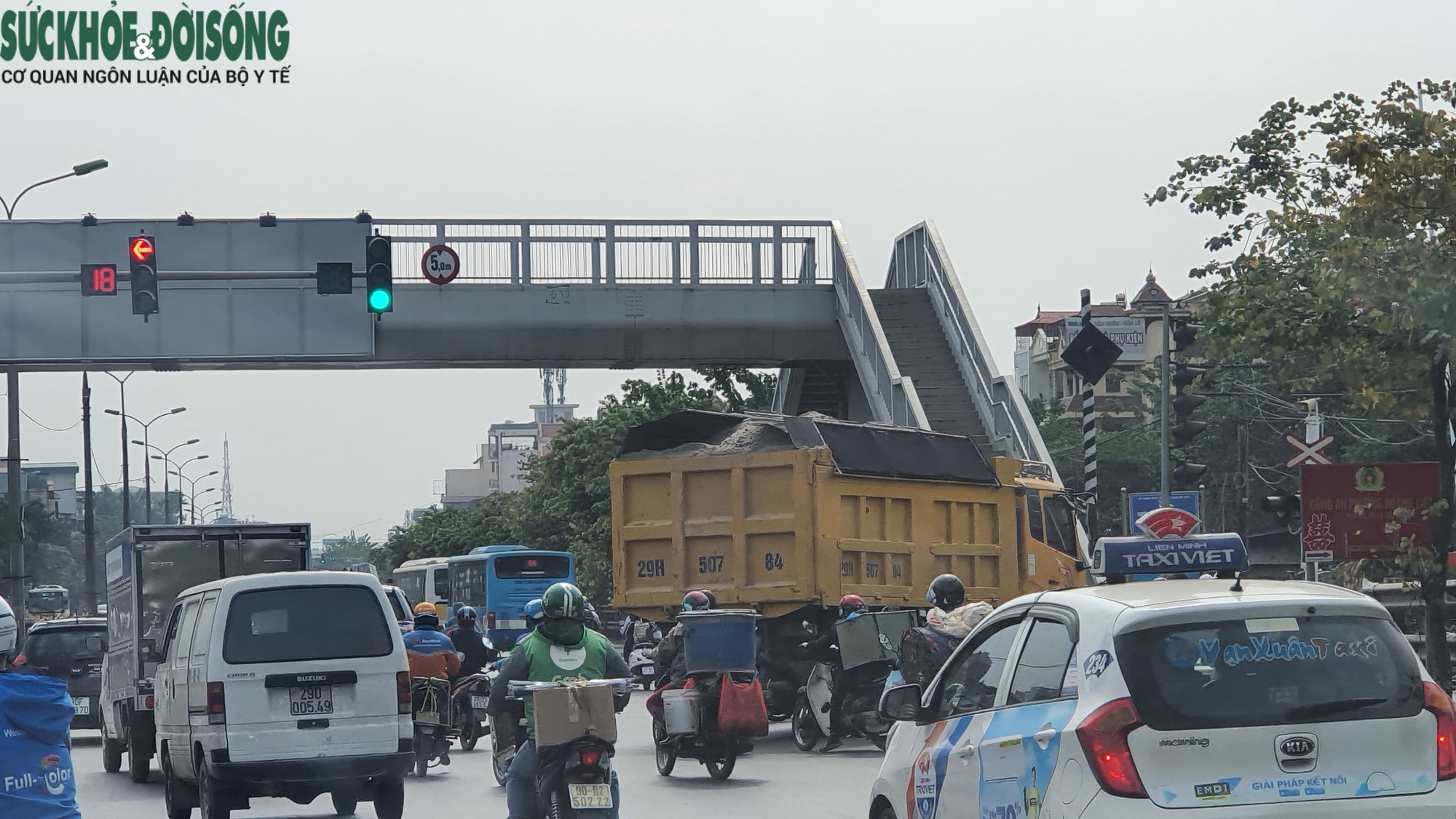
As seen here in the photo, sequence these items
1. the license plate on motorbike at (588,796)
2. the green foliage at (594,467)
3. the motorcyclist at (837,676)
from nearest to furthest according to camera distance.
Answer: the license plate on motorbike at (588,796)
the motorcyclist at (837,676)
the green foliage at (594,467)

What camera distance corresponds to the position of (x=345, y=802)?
43.4 ft

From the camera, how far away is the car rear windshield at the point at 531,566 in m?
43.0

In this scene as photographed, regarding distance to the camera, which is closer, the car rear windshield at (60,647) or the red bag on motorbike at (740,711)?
the red bag on motorbike at (740,711)

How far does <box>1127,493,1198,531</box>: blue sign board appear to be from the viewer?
1881cm

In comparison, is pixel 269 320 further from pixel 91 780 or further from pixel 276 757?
pixel 276 757

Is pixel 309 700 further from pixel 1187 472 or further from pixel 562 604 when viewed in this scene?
pixel 1187 472

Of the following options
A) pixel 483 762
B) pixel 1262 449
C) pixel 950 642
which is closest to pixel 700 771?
pixel 483 762

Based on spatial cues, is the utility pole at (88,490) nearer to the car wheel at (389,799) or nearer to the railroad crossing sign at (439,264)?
the railroad crossing sign at (439,264)

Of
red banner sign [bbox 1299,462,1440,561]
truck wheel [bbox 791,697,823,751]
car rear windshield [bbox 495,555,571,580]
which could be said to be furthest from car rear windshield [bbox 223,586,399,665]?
car rear windshield [bbox 495,555,571,580]

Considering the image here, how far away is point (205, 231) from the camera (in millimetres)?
33562

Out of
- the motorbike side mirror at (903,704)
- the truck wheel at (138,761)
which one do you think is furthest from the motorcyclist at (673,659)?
the motorbike side mirror at (903,704)

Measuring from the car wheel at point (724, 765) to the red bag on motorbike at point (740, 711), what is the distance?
239mm

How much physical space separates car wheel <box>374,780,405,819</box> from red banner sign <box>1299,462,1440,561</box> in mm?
10921

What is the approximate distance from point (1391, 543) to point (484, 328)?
2015 cm
